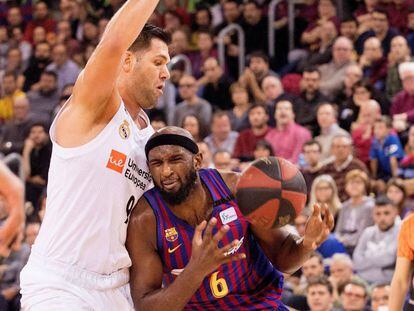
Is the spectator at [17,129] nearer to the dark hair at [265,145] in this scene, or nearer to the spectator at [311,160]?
the dark hair at [265,145]

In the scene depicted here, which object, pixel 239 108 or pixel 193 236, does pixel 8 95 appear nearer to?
pixel 239 108

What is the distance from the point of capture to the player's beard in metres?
5.25

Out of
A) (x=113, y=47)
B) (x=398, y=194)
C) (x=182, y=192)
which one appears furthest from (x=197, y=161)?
(x=398, y=194)

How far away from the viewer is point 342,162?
1149cm

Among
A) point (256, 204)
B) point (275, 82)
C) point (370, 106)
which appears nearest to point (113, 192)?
point (256, 204)

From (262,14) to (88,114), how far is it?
1077cm

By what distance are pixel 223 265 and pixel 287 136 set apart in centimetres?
700

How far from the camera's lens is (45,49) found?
1641cm

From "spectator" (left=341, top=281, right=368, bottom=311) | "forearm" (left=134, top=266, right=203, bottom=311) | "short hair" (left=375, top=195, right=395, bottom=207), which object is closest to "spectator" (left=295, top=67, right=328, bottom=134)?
"short hair" (left=375, top=195, right=395, bottom=207)

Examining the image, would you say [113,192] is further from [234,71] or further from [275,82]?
[234,71]

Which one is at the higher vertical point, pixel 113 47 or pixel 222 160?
pixel 113 47

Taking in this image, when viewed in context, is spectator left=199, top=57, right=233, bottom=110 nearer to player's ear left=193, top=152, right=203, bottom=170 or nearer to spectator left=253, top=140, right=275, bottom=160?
spectator left=253, top=140, right=275, bottom=160

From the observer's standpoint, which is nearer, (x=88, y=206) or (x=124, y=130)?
(x=88, y=206)

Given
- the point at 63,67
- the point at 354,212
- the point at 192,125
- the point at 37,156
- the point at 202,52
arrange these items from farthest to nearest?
the point at 63,67
the point at 202,52
the point at 37,156
the point at 192,125
the point at 354,212
